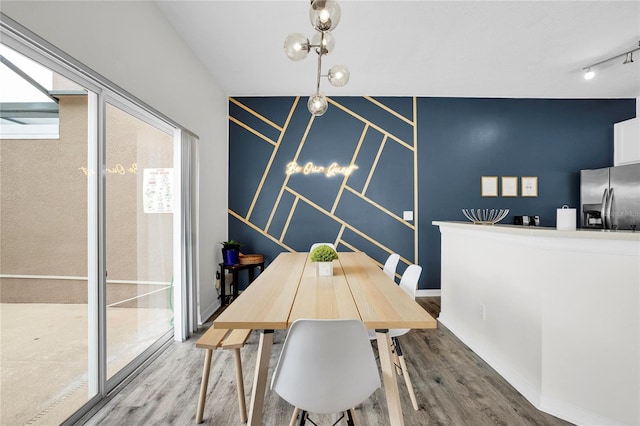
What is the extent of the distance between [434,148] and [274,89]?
244 centimetres

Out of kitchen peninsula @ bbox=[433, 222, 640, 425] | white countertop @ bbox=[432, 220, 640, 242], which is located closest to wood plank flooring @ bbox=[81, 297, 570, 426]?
kitchen peninsula @ bbox=[433, 222, 640, 425]

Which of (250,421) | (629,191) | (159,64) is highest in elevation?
(159,64)

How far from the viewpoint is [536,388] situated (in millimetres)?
2029

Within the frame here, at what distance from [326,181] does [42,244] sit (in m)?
3.32

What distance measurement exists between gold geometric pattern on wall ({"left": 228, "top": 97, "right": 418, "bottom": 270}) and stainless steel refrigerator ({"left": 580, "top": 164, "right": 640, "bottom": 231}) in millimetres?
2416

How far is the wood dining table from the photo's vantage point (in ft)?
4.41

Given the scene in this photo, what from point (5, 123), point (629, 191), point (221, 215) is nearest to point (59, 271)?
point (5, 123)

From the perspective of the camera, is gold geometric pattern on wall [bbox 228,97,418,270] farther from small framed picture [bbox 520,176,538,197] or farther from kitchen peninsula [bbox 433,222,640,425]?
kitchen peninsula [bbox 433,222,640,425]

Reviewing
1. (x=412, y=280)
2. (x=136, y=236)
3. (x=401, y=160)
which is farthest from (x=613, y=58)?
(x=136, y=236)

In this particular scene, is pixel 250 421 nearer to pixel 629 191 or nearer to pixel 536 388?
pixel 536 388

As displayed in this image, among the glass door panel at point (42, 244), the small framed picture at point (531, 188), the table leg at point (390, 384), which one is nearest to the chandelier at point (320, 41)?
the glass door panel at point (42, 244)

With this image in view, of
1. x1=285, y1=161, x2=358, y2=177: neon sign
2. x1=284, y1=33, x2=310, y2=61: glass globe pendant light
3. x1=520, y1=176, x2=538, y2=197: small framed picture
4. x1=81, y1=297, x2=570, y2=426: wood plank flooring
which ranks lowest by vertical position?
x1=81, y1=297, x2=570, y2=426: wood plank flooring

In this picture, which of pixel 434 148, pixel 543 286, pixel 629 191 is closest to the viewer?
pixel 543 286

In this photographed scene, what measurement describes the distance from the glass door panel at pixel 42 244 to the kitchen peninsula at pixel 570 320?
2.87 metres
